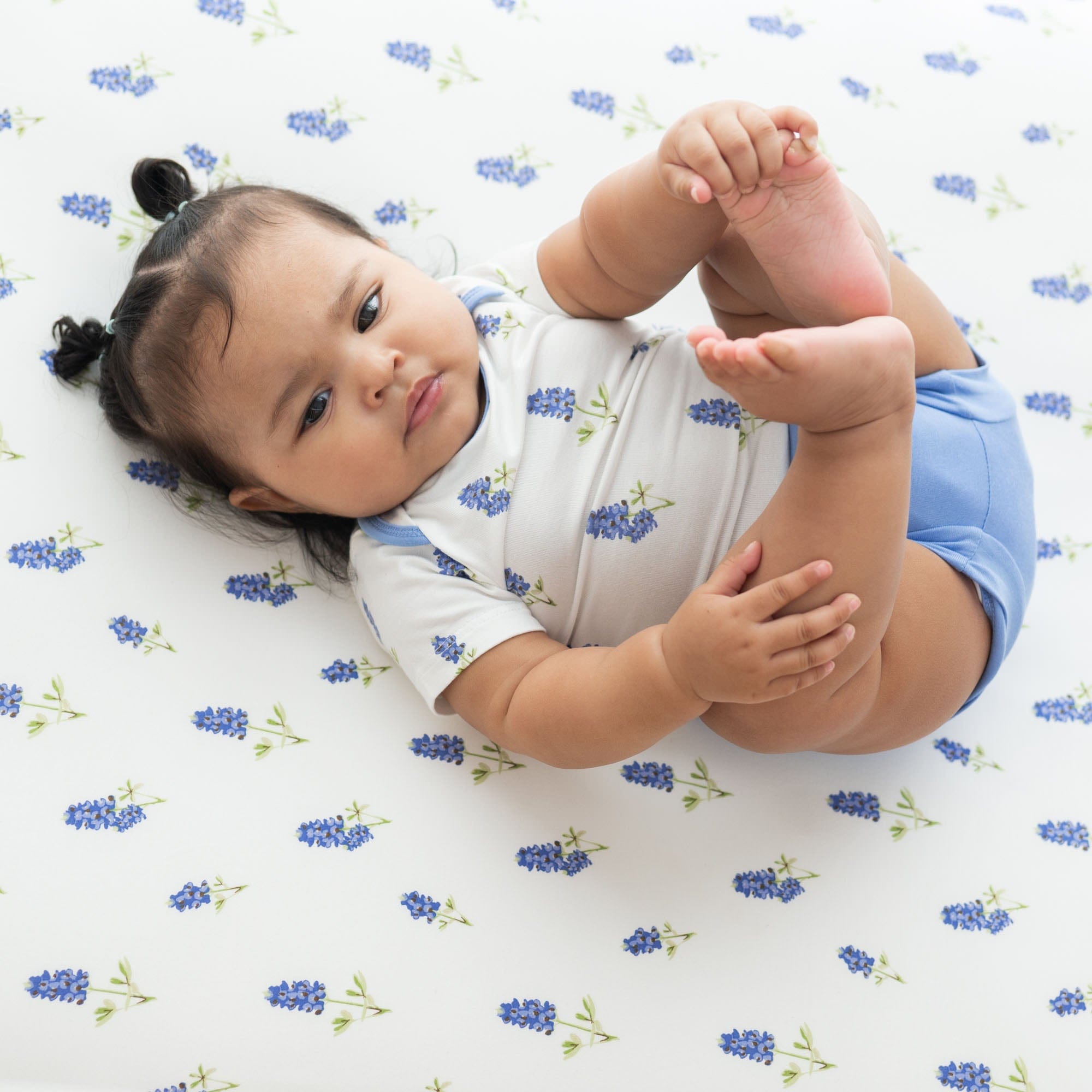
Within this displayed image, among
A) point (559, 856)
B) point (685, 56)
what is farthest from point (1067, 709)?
point (685, 56)

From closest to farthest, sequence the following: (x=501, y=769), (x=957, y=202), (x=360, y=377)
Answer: (x=360, y=377) < (x=501, y=769) < (x=957, y=202)

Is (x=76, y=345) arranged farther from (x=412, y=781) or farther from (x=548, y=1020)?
(x=548, y=1020)

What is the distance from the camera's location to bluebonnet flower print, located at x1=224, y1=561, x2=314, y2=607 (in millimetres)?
1124

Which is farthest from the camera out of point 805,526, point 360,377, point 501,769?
point 501,769

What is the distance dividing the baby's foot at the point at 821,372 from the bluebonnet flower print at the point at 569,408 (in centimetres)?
28

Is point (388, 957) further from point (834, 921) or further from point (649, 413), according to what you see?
point (649, 413)

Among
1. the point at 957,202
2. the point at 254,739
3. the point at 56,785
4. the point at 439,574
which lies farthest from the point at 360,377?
the point at 957,202

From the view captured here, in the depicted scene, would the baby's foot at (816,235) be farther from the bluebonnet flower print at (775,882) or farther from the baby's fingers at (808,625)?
the bluebonnet flower print at (775,882)

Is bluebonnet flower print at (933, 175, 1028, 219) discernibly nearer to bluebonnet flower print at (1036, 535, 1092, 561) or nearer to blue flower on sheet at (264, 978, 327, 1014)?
bluebonnet flower print at (1036, 535, 1092, 561)

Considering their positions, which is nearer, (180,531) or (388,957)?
(388,957)

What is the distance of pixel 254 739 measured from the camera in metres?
1.07

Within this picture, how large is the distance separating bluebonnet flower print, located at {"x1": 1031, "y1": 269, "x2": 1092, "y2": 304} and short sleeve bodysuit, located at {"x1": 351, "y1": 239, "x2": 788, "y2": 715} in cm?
53

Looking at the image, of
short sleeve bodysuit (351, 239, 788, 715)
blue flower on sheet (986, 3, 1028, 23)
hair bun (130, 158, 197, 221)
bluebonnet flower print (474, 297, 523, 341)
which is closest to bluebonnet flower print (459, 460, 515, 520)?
short sleeve bodysuit (351, 239, 788, 715)

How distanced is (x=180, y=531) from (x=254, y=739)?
250mm
